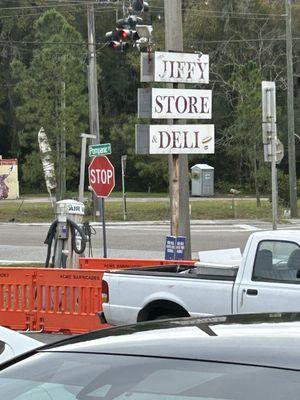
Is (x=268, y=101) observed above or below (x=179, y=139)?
above

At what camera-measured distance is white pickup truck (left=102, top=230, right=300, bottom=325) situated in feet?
22.9

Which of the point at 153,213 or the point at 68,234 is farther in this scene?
the point at 153,213

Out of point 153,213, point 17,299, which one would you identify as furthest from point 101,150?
point 153,213

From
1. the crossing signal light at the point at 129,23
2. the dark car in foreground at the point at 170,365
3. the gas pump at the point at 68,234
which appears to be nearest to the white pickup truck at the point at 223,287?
the gas pump at the point at 68,234

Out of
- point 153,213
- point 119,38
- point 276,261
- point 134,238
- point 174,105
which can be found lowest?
point 134,238

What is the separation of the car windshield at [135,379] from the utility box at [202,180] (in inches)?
1770

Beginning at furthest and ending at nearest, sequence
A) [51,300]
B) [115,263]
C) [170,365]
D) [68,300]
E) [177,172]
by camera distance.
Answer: [177,172], [115,263], [51,300], [68,300], [170,365]

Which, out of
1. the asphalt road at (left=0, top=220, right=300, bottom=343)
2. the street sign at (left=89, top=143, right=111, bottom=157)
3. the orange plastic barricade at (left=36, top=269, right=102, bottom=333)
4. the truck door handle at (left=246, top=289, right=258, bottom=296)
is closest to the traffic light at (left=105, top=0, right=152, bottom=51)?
the street sign at (left=89, top=143, right=111, bottom=157)

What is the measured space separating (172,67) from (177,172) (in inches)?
76.0

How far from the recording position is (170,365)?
2037 mm

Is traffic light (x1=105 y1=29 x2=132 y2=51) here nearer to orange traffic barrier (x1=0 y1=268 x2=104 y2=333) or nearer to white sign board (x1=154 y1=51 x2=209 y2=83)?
white sign board (x1=154 y1=51 x2=209 y2=83)

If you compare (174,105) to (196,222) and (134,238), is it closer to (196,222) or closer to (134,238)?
(134,238)

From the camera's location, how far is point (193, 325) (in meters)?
2.44

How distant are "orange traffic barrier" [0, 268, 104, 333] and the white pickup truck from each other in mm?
1703
